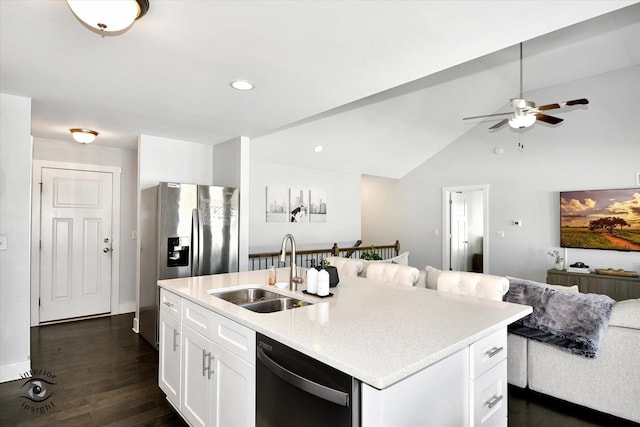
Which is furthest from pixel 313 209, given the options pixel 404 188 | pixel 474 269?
pixel 474 269

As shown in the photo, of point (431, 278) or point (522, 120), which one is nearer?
point (431, 278)

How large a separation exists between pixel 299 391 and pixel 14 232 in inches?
122

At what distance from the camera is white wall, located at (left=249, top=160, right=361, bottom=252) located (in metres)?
5.92

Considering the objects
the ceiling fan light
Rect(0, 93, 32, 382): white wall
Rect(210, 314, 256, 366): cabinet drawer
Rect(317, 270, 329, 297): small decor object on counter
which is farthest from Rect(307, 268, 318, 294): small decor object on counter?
the ceiling fan light

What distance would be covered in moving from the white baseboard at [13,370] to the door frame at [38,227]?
1706 millimetres

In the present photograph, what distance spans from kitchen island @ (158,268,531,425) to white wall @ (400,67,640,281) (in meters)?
4.77

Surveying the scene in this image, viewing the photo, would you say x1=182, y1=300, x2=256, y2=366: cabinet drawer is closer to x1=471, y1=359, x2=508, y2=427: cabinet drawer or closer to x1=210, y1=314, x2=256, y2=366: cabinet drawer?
x1=210, y1=314, x2=256, y2=366: cabinet drawer

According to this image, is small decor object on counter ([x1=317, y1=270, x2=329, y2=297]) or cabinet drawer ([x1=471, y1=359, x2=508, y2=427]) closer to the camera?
cabinet drawer ([x1=471, y1=359, x2=508, y2=427])

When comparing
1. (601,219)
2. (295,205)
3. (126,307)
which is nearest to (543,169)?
(601,219)

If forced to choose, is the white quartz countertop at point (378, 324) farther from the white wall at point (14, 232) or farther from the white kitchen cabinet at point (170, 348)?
the white wall at point (14, 232)

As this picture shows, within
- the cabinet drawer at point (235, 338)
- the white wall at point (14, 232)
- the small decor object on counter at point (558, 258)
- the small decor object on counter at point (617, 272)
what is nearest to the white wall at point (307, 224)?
the white wall at point (14, 232)

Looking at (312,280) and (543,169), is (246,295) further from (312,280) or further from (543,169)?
(543,169)

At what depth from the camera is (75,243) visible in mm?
4738

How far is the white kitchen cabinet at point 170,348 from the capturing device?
2.29 meters
